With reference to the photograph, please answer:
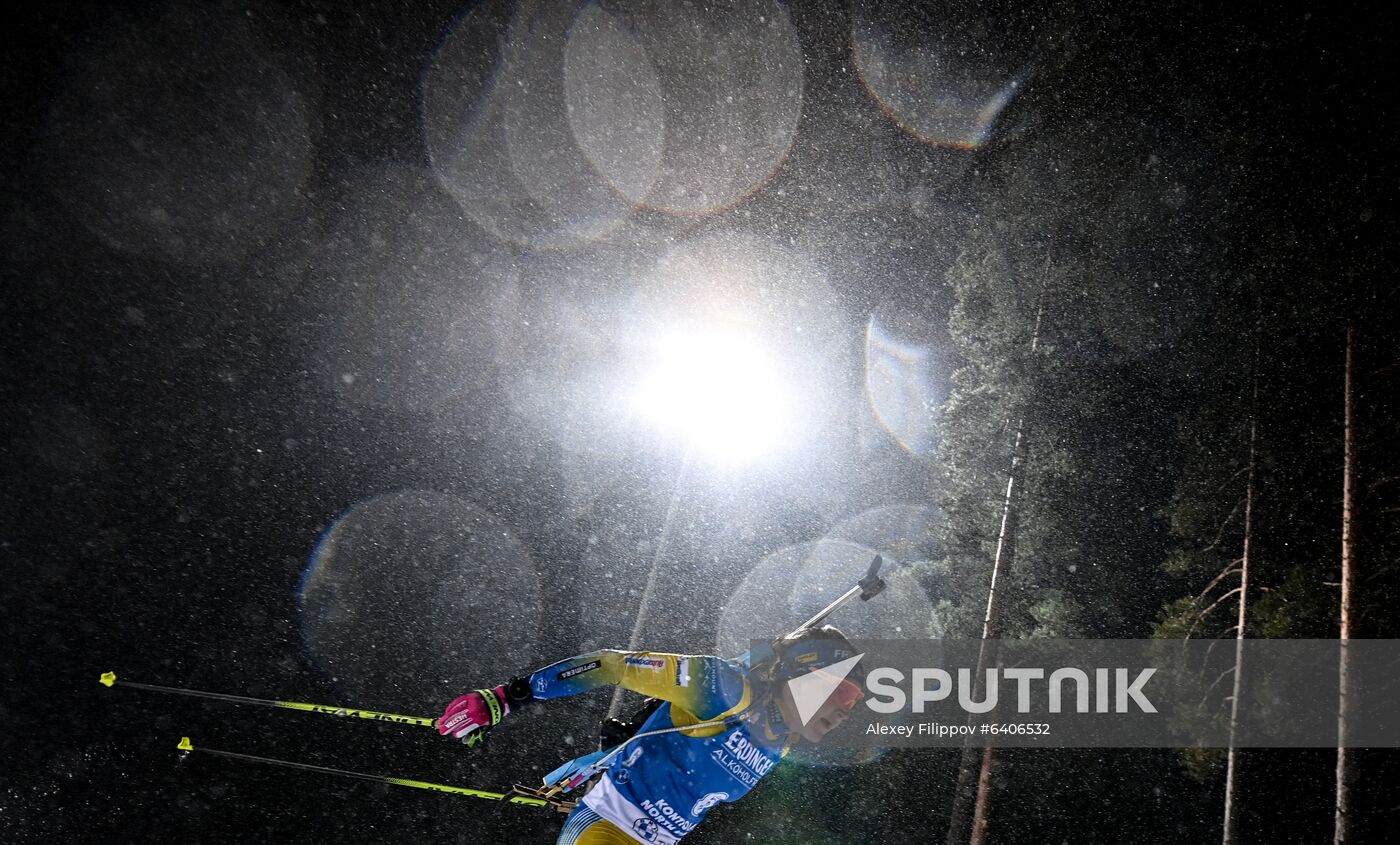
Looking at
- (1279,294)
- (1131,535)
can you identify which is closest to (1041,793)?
(1131,535)

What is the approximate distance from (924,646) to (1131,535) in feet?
21.8

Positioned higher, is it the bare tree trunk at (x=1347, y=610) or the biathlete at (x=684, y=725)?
the bare tree trunk at (x=1347, y=610)

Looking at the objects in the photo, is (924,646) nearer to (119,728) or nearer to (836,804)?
(836,804)

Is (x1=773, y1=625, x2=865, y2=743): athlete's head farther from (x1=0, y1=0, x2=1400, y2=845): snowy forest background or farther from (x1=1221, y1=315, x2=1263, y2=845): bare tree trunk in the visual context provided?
(x1=1221, y1=315, x2=1263, y2=845): bare tree trunk

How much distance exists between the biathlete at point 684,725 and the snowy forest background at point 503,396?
7.61 meters

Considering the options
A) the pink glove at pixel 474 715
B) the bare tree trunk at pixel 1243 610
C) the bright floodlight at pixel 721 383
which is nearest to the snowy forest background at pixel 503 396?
the bare tree trunk at pixel 1243 610

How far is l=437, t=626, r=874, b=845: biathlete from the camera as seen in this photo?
12.5 feet

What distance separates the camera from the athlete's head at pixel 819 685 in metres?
3.80

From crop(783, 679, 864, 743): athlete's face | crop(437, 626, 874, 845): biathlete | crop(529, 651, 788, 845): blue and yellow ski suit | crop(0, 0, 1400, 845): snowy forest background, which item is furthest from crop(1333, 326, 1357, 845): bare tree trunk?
crop(529, 651, 788, 845): blue and yellow ski suit

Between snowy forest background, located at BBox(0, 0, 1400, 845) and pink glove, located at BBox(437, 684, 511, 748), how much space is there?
7.36 meters

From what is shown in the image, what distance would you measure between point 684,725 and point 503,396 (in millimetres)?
13693

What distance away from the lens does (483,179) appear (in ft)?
52.8

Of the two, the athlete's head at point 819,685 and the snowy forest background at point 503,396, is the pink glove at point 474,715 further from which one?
the snowy forest background at point 503,396

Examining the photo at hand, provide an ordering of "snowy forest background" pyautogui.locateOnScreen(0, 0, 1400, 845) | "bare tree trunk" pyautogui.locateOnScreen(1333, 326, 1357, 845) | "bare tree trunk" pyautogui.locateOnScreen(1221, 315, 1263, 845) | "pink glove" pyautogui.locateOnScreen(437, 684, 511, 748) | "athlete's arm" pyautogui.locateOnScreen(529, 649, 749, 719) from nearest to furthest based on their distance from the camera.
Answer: "pink glove" pyautogui.locateOnScreen(437, 684, 511, 748)
"athlete's arm" pyautogui.locateOnScreen(529, 649, 749, 719)
"bare tree trunk" pyautogui.locateOnScreen(1333, 326, 1357, 845)
"snowy forest background" pyautogui.locateOnScreen(0, 0, 1400, 845)
"bare tree trunk" pyautogui.locateOnScreen(1221, 315, 1263, 845)
